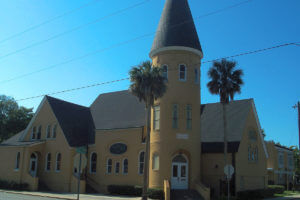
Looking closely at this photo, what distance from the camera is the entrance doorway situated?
88.4 feet

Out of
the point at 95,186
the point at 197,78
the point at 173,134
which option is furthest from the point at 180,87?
the point at 95,186

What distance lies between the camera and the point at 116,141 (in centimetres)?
3194

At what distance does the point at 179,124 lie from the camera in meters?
27.6

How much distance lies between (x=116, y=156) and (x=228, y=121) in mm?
11843

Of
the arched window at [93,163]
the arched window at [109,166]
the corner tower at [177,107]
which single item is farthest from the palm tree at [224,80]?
the arched window at [93,163]

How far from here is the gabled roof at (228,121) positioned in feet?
99.5

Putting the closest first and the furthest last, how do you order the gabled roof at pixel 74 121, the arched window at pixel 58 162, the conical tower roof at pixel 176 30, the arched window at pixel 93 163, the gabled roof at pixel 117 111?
1. the conical tower roof at pixel 176 30
2. the gabled roof at pixel 117 111
3. the arched window at pixel 93 163
4. the arched window at pixel 58 162
5. the gabled roof at pixel 74 121

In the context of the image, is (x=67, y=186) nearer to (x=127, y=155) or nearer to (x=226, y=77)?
(x=127, y=155)

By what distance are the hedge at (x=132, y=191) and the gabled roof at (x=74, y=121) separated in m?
6.73

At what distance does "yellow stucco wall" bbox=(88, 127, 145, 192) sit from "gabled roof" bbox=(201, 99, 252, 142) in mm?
6811

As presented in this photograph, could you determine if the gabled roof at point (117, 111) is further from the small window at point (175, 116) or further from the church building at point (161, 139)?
the small window at point (175, 116)

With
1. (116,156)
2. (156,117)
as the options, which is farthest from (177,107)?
(116,156)

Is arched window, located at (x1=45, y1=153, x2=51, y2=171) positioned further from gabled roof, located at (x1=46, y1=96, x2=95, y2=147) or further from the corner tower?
the corner tower

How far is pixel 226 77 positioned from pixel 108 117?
14.3m
